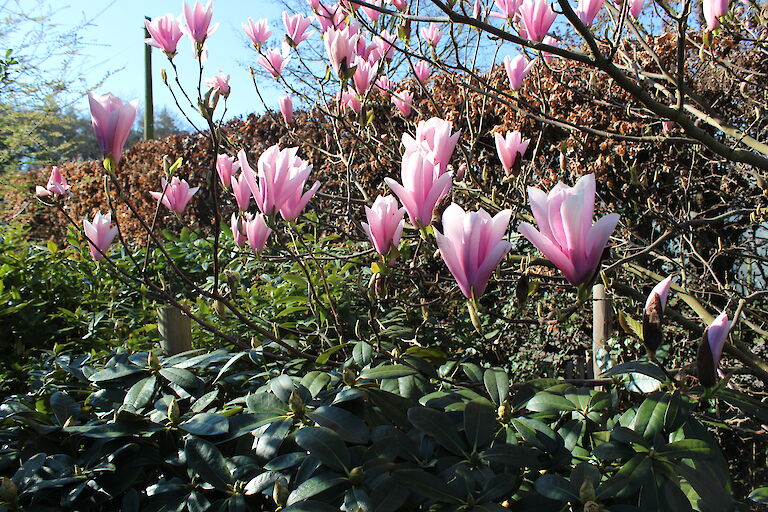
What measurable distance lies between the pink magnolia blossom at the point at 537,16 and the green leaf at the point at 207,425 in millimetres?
1358

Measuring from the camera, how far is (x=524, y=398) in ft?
3.54

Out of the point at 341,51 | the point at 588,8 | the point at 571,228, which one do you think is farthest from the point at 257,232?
the point at 588,8

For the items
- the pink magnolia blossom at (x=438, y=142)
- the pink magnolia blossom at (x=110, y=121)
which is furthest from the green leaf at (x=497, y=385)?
the pink magnolia blossom at (x=110, y=121)

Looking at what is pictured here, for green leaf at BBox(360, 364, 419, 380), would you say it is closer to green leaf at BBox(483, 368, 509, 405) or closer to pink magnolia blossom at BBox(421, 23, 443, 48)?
green leaf at BBox(483, 368, 509, 405)

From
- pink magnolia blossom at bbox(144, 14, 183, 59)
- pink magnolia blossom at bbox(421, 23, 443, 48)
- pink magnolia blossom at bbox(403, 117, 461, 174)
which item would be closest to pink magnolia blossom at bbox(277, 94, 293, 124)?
pink magnolia blossom at bbox(421, 23, 443, 48)

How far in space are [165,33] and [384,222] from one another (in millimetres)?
978

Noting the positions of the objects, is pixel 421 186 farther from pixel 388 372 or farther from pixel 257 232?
pixel 257 232

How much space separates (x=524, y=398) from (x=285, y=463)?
1.50 feet

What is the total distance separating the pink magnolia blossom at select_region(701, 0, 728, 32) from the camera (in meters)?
1.54

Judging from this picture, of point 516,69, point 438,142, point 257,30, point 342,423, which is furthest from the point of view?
point 257,30

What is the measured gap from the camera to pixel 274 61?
2.44 m

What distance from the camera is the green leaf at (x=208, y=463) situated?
37.9 inches

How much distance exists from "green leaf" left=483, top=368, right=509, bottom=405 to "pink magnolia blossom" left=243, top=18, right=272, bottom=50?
1.77 meters

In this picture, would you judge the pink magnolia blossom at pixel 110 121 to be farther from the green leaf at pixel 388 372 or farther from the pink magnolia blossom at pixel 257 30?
the pink magnolia blossom at pixel 257 30
